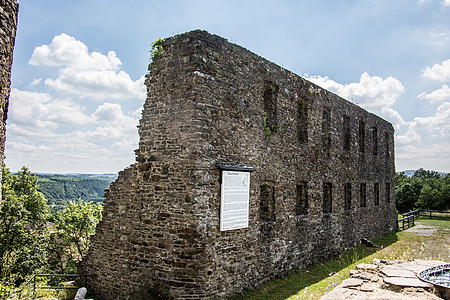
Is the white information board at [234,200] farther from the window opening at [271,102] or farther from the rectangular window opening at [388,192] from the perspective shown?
the rectangular window opening at [388,192]

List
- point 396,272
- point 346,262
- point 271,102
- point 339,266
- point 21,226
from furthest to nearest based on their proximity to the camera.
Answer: point 21,226 → point 346,262 → point 339,266 → point 271,102 → point 396,272

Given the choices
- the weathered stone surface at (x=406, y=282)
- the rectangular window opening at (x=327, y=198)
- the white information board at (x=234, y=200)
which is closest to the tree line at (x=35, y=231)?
the white information board at (x=234, y=200)

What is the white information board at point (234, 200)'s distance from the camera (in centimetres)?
893

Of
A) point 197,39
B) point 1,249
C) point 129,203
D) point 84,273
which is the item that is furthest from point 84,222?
point 197,39

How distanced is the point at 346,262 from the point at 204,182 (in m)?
8.31

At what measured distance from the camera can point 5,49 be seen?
4117 millimetres

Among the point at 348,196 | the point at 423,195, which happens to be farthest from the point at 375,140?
the point at 423,195

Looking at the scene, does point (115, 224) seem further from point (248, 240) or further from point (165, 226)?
point (248, 240)

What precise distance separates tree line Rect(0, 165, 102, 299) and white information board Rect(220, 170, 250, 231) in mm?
13031

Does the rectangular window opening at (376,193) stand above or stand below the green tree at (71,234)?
above

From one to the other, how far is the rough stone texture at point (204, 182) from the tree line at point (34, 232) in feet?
36.2

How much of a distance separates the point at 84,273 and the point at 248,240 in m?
5.42

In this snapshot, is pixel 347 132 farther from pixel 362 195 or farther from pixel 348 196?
pixel 362 195

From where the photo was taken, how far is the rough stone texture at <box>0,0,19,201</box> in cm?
407
